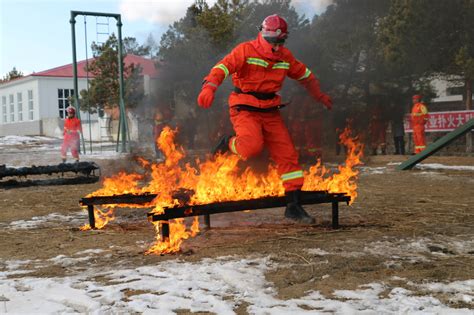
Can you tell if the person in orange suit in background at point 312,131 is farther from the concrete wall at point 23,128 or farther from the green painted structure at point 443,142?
the concrete wall at point 23,128

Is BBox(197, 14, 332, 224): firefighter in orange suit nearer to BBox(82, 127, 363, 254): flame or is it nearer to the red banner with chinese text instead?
BBox(82, 127, 363, 254): flame

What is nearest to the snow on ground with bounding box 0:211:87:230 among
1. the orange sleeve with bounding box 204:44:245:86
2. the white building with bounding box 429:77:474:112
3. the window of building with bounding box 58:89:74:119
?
the orange sleeve with bounding box 204:44:245:86

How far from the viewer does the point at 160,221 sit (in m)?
3.78

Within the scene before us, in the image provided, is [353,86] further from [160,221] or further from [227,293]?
[227,293]

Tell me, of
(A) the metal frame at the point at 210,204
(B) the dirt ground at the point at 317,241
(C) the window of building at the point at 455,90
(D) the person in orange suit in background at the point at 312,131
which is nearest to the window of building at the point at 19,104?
(C) the window of building at the point at 455,90

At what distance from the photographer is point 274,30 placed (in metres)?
4.39

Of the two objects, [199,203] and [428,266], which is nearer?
[428,266]

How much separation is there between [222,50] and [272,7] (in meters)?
3.12

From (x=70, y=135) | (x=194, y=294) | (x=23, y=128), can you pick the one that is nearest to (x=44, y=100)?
(x=23, y=128)

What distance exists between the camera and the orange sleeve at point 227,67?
420 centimetres

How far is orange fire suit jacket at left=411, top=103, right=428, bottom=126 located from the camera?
→ 12.7m

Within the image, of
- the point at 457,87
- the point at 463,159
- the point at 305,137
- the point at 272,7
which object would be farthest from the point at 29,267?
the point at 457,87

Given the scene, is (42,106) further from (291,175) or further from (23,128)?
(291,175)

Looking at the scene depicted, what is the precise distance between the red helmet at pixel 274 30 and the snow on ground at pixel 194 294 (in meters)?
2.17
